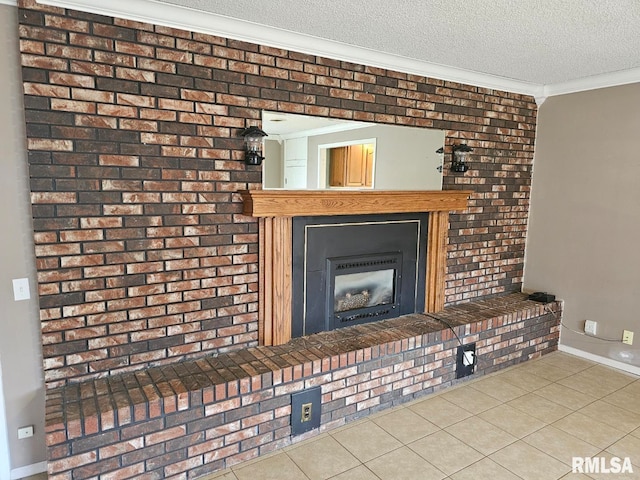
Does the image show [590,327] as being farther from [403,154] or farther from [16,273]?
[16,273]

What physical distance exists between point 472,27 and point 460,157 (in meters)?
1.25

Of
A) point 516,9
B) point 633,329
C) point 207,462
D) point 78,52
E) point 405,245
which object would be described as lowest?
point 207,462

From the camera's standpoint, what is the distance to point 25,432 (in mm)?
2258

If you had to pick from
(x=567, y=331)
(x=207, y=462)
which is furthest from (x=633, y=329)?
(x=207, y=462)

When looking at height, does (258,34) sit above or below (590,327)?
above

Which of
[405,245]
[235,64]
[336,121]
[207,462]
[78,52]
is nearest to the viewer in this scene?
[78,52]

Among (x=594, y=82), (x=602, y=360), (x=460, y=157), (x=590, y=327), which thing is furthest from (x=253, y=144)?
(x=602, y=360)

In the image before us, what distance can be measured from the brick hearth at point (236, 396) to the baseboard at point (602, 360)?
111 centimetres

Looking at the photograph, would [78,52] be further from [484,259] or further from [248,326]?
[484,259]

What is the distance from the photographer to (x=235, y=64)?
99.8 inches

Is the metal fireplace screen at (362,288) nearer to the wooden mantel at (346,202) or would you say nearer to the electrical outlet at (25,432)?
the wooden mantel at (346,202)

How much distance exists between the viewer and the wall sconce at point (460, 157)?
3562 millimetres

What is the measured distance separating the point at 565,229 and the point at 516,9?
2.43 m

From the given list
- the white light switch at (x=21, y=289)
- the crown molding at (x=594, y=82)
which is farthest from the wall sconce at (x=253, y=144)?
the crown molding at (x=594, y=82)
